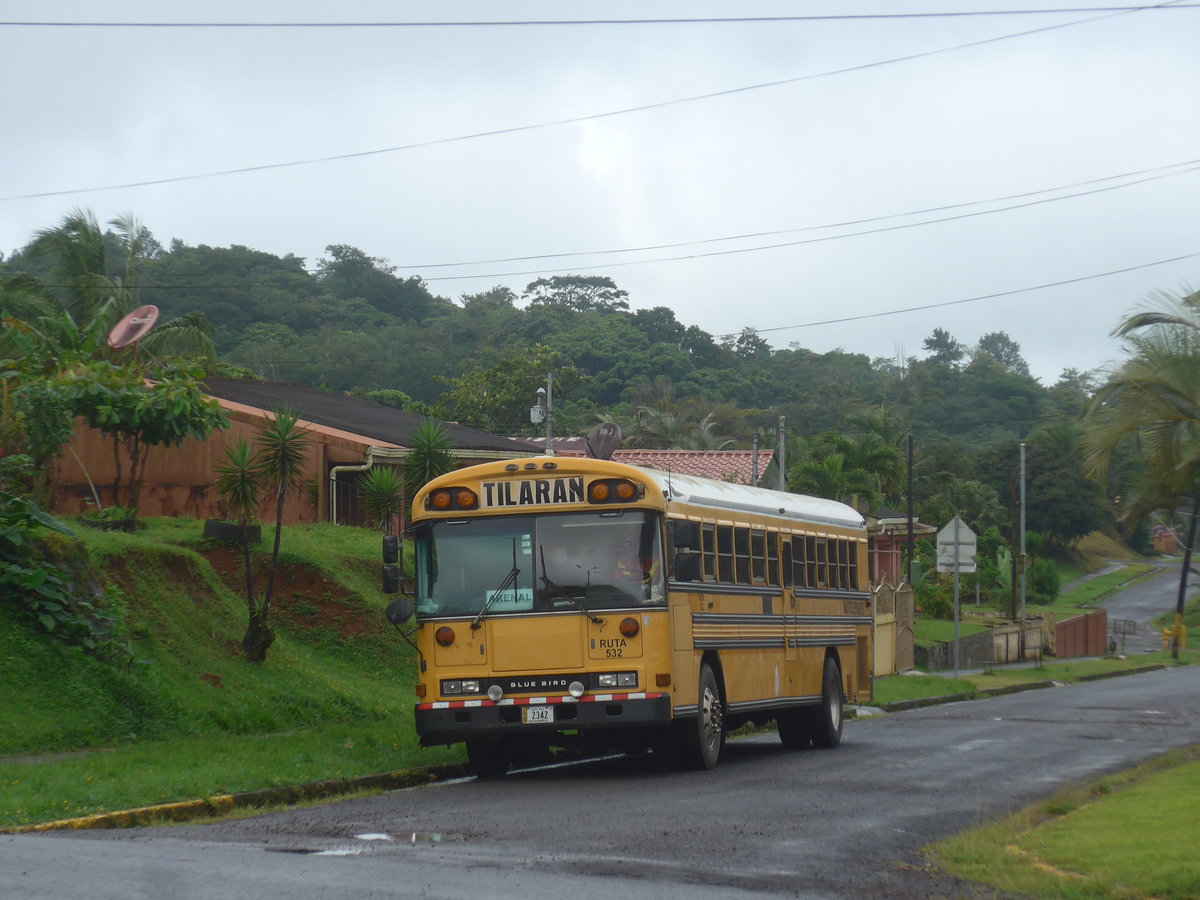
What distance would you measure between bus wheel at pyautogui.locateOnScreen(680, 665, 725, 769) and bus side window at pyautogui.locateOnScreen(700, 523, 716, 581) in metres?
0.96

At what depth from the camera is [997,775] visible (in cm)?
1438

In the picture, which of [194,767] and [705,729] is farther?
[705,729]

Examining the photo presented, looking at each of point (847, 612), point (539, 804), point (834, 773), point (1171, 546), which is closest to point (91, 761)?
point (539, 804)

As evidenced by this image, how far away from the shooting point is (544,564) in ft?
45.8

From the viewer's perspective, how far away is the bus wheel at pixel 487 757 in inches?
574

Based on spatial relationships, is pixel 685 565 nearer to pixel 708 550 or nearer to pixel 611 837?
pixel 708 550

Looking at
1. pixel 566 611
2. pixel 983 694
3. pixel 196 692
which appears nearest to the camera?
pixel 566 611

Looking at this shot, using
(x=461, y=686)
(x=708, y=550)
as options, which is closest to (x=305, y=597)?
(x=461, y=686)

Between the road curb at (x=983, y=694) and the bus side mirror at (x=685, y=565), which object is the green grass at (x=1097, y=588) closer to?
the road curb at (x=983, y=694)

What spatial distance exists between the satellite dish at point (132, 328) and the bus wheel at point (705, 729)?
1232 centimetres

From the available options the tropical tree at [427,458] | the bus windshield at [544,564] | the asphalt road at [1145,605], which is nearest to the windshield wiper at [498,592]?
the bus windshield at [544,564]

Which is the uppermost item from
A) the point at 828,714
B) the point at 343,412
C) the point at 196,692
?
the point at 343,412

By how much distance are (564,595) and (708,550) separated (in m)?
2.09

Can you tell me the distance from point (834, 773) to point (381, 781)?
4.40m
